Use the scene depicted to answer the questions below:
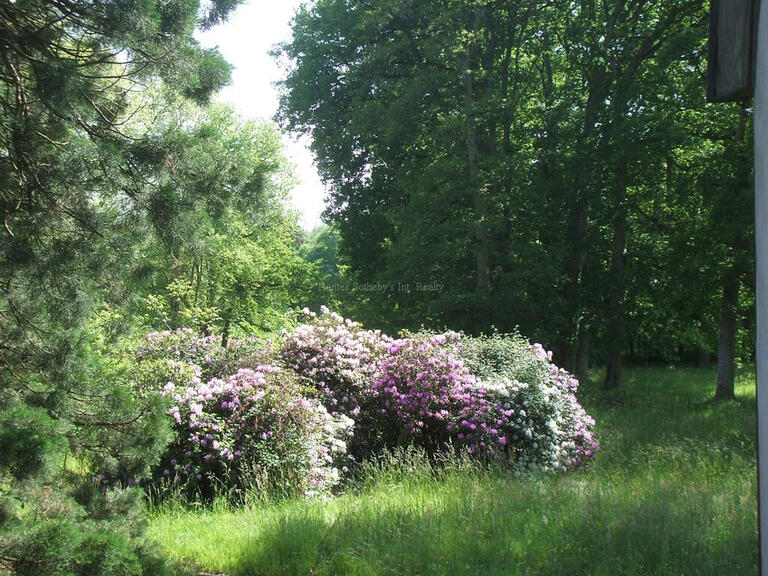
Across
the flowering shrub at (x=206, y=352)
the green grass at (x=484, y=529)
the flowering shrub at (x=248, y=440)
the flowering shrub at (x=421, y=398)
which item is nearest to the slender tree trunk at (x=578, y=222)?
the flowering shrub at (x=421, y=398)

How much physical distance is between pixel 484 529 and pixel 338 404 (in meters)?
4.36

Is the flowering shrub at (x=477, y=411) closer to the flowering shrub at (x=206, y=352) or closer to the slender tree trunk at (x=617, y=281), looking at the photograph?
the flowering shrub at (x=206, y=352)

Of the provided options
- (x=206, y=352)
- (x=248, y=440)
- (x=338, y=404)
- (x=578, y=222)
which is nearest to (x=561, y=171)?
(x=578, y=222)

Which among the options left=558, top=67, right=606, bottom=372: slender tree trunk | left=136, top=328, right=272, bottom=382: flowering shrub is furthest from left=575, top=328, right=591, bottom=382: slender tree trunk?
left=136, top=328, right=272, bottom=382: flowering shrub

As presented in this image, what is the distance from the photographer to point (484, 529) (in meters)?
5.29

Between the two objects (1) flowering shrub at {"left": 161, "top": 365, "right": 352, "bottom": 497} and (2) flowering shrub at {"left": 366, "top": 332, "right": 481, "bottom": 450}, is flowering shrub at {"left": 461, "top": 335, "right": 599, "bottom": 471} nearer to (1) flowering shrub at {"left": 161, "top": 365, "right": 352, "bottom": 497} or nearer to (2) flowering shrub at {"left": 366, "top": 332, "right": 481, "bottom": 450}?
(2) flowering shrub at {"left": 366, "top": 332, "right": 481, "bottom": 450}

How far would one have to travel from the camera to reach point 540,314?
18547 millimetres

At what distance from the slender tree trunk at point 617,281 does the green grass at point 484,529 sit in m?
11.6

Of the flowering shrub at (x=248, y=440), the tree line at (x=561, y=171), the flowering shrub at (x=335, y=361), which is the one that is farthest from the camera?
the tree line at (x=561, y=171)

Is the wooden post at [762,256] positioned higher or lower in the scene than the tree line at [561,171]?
lower

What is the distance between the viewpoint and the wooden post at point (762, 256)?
3416mm

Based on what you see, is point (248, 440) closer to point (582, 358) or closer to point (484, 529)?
point (484, 529)

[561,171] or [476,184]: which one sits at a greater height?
[561,171]

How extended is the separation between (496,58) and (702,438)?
14.1m
